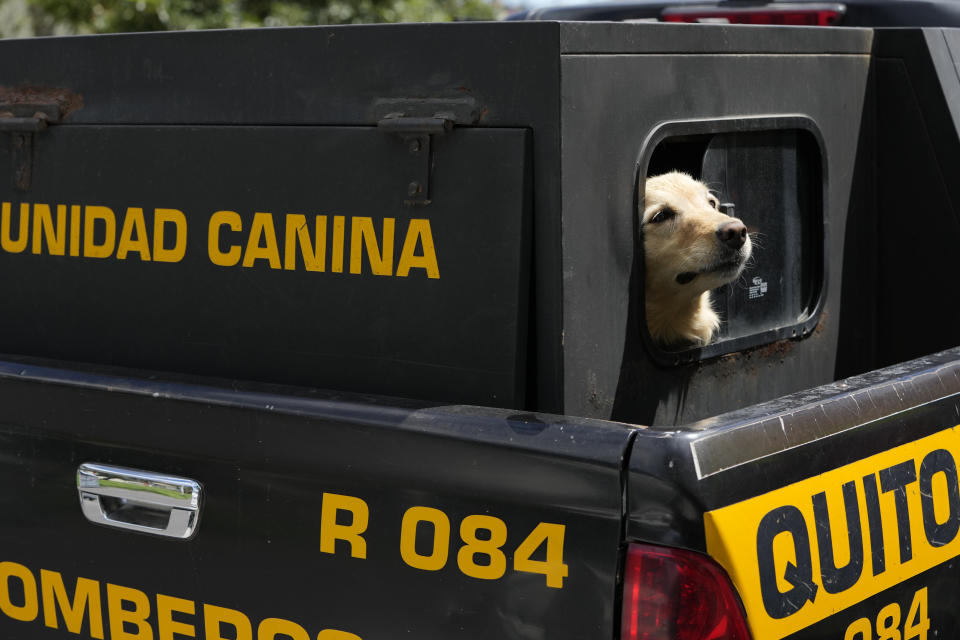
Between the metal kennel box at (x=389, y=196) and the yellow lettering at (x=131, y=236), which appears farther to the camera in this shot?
the yellow lettering at (x=131, y=236)

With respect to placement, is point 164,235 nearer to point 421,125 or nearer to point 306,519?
point 421,125

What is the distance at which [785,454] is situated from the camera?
6.02ft

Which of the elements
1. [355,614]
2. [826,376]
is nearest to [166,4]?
[826,376]

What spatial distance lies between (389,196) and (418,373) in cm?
33

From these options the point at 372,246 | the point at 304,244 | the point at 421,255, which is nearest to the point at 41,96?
the point at 304,244

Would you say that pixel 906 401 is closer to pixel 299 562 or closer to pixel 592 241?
pixel 592 241

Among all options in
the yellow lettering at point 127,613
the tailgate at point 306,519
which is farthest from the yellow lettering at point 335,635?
the yellow lettering at point 127,613

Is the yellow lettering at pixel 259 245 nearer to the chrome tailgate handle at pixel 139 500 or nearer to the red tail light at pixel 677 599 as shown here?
the chrome tailgate handle at pixel 139 500

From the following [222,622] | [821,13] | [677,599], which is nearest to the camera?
[677,599]

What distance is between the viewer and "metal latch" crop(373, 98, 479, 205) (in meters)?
2.18

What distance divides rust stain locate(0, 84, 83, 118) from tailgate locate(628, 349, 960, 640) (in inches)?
60.7

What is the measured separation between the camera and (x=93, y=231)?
257 cm

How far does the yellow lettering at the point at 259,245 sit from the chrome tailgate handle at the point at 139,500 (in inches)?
18.9

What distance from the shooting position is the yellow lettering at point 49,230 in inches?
103
